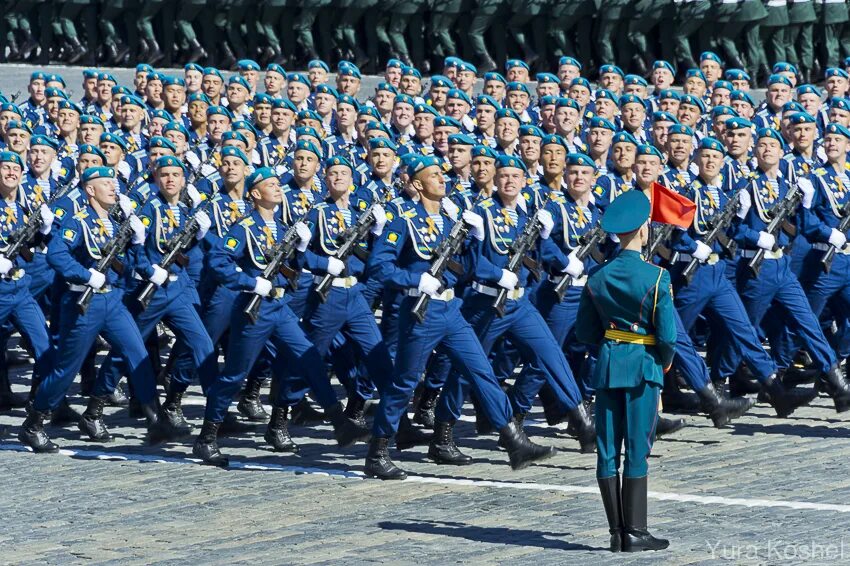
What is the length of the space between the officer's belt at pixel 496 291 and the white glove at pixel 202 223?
1967 mm

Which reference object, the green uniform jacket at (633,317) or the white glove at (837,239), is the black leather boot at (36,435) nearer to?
the green uniform jacket at (633,317)

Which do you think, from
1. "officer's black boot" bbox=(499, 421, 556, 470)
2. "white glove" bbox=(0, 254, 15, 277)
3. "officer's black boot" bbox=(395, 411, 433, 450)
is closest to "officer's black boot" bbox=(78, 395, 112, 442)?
"white glove" bbox=(0, 254, 15, 277)

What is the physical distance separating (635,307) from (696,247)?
3490 mm

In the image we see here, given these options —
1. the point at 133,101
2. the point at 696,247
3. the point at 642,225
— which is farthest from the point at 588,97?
the point at 642,225

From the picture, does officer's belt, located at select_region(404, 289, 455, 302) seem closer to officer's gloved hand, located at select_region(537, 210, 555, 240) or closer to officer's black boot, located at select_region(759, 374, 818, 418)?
officer's gloved hand, located at select_region(537, 210, 555, 240)

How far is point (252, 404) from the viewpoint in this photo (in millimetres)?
14305

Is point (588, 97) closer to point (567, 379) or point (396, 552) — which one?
point (567, 379)

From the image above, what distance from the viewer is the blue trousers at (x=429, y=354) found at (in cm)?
1225

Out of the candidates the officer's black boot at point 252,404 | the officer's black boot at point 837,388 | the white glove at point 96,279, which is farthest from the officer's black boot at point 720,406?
the white glove at point 96,279

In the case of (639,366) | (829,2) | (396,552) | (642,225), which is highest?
(829,2)

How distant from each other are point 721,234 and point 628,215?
365 cm

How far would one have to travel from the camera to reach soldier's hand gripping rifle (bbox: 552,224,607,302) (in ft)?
43.9

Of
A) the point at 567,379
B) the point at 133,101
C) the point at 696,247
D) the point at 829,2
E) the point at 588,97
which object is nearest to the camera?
the point at 567,379

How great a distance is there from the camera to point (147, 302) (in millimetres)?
13594
